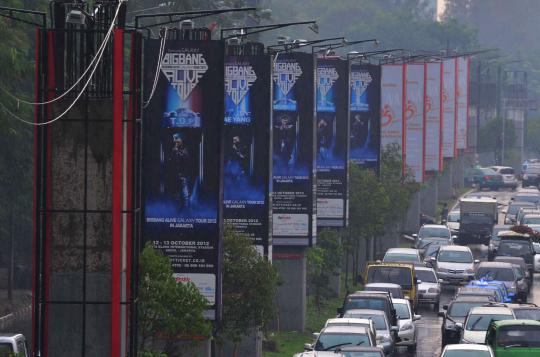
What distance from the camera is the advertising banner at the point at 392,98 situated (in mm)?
79688

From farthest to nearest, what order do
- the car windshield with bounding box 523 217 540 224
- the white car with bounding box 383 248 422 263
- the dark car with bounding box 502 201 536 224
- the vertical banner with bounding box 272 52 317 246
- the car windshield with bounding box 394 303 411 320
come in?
the dark car with bounding box 502 201 536 224
the car windshield with bounding box 523 217 540 224
the white car with bounding box 383 248 422 263
the vertical banner with bounding box 272 52 317 246
the car windshield with bounding box 394 303 411 320

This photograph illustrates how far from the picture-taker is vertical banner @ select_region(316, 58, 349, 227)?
191 ft

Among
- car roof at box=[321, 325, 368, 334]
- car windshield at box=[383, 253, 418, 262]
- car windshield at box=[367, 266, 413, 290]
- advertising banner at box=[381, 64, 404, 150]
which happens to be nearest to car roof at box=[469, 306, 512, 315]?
car roof at box=[321, 325, 368, 334]

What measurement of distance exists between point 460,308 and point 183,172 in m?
14.5

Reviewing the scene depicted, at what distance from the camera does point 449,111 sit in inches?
3866

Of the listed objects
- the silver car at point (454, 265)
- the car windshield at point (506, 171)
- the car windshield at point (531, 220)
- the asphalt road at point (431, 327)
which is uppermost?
the car windshield at point (506, 171)

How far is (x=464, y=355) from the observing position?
36.3 metres

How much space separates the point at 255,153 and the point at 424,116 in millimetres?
41515

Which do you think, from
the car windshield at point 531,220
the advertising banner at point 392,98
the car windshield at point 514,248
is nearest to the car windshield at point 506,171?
the car windshield at point 531,220

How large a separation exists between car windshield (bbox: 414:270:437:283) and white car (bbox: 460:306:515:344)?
14.9 meters

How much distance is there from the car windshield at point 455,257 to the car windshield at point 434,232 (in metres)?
12.3

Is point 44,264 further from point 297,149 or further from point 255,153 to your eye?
point 297,149

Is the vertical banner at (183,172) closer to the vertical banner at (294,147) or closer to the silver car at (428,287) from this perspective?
the vertical banner at (294,147)

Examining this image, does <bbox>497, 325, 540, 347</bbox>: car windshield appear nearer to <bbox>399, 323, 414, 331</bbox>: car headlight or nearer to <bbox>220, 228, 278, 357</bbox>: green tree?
<bbox>220, 228, 278, 357</bbox>: green tree
